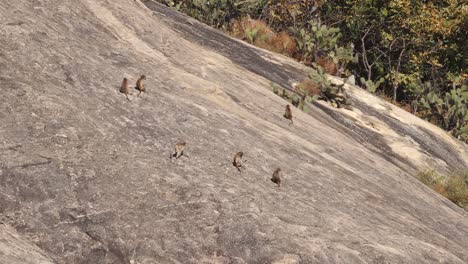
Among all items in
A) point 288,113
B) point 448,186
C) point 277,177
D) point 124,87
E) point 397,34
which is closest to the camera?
point 277,177

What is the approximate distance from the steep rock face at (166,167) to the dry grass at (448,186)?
1.54 metres

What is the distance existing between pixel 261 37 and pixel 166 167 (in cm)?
1321

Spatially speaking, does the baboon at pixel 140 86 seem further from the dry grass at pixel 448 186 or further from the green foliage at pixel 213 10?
the green foliage at pixel 213 10

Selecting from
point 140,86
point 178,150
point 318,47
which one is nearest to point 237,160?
point 178,150

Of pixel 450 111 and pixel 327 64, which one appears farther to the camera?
pixel 327 64

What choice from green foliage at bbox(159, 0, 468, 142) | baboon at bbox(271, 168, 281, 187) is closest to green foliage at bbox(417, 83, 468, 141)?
green foliage at bbox(159, 0, 468, 142)

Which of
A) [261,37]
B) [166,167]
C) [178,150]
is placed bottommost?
[166,167]

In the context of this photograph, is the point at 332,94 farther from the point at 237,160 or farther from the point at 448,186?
the point at 237,160

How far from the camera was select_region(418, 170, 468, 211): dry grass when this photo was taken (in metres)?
13.1

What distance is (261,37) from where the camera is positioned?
1977 centimetres

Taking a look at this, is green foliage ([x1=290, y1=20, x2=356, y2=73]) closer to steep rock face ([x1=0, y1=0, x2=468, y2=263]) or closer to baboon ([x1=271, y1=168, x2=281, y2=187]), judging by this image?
steep rock face ([x1=0, y1=0, x2=468, y2=263])

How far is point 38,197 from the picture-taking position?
6.04 m

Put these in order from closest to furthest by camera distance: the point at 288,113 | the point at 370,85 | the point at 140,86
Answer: the point at 140,86 < the point at 288,113 < the point at 370,85

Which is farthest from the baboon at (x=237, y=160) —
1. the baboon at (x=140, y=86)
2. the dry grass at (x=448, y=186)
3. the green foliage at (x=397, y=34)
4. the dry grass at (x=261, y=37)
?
the green foliage at (x=397, y=34)
